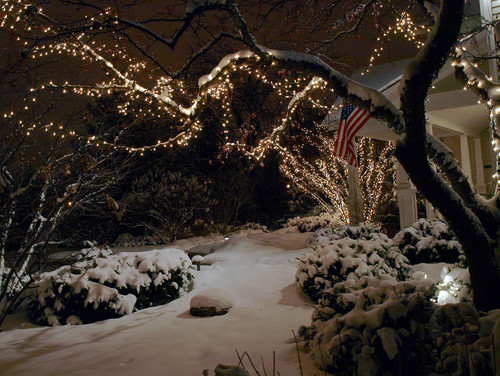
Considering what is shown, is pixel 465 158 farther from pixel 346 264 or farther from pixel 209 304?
pixel 209 304

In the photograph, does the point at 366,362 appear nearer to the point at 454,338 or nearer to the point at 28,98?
the point at 454,338

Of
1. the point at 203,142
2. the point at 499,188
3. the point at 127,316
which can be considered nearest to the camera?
the point at 499,188

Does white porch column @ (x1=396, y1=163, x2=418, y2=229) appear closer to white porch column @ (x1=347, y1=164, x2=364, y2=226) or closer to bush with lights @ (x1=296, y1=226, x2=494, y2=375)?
white porch column @ (x1=347, y1=164, x2=364, y2=226)

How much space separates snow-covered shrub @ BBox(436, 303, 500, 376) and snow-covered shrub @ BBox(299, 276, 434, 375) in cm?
13

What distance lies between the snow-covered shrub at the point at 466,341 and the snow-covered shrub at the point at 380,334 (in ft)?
0.43

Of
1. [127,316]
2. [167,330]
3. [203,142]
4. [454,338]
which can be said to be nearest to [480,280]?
[454,338]

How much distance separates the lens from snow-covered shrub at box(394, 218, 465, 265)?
6.79 meters

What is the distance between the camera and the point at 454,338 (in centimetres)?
290

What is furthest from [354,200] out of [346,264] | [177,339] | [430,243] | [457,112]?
[177,339]

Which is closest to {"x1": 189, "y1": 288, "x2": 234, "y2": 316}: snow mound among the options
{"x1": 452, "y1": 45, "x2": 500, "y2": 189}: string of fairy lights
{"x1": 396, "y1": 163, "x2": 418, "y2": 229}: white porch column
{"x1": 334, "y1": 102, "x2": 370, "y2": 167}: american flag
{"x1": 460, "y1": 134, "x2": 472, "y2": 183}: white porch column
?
{"x1": 452, "y1": 45, "x2": 500, "y2": 189}: string of fairy lights

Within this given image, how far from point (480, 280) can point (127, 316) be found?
15.7ft

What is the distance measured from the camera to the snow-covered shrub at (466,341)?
102 inches

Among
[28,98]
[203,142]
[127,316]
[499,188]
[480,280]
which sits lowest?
[127,316]

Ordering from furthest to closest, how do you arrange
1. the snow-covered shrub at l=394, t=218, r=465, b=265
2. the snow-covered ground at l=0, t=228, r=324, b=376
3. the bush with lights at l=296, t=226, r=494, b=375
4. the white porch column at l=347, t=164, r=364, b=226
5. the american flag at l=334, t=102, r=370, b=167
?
the white porch column at l=347, t=164, r=364, b=226 < the american flag at l=334, t=102, r=370, b=167 < the snow-covered shrub at l=394, t=218, r=465, b=265 < the snow-covered ground at l=0, t=228, r=324, b=376 < the bush with lights at l=296, t=226, r=494, b=375
